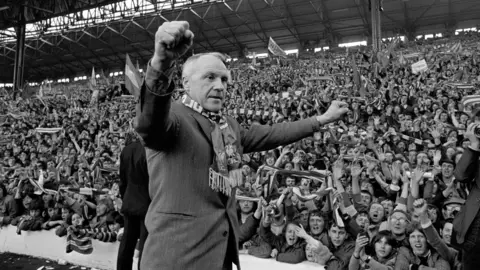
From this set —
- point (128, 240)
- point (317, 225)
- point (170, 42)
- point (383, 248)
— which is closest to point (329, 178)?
point (317, 225)

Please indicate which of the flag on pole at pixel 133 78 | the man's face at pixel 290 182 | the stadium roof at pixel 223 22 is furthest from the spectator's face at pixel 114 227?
the stadium roof at pixel 223 22

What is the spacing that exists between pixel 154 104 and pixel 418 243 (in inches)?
112

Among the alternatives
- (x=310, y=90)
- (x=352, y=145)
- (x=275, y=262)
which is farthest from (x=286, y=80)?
(x=275, y=262)

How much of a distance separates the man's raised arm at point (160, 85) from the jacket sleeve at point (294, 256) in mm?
2977

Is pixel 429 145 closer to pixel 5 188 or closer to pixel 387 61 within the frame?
pixel 5 188

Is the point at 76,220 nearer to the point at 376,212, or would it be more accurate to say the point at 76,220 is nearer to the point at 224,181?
the point at 376,212

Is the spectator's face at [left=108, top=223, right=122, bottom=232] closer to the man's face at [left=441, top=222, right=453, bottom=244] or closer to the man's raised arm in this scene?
the man's face at [left=441, top=222, right=453, bottom=244]

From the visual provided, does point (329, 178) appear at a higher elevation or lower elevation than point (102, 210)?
higher

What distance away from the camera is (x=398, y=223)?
3.58m

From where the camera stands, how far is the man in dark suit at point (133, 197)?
9.69ft

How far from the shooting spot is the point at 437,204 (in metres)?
4.24

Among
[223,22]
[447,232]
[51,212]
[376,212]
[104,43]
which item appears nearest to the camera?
[447,232]

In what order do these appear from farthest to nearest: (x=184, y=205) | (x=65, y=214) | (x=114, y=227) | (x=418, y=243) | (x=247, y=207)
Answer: (x=65, y=214)
(x=114, y=227)
(x=247, y=207)
(x=418, y=243)
(x=184, y=205)

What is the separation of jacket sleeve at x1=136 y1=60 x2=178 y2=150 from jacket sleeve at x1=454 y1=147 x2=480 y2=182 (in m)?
1.77
